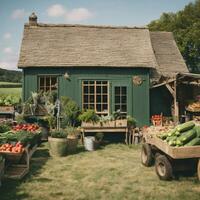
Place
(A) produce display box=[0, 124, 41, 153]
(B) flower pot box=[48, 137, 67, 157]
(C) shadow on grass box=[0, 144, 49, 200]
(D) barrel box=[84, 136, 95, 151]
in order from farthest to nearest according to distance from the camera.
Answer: (D) barrel box=[84, 136, 95, 151]
(B) flower pot box=[48, 137, 67, 157]
(A) produce display box=[0, 124, 41, 153]
(C) shadow on grass box=[0, 144, 49, 200]

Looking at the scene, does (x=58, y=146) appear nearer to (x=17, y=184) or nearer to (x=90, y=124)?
(x=90, y=124)

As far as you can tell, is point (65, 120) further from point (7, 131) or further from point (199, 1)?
point (199, 1)

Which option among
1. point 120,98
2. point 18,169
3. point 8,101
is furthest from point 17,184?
point 120,98

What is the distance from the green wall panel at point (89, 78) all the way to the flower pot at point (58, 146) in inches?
178

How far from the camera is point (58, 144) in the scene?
1208 cm

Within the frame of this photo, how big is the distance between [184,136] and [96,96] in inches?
332

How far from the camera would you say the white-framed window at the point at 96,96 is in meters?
16.5

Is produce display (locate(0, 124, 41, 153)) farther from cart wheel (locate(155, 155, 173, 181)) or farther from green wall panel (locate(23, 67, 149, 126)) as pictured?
green wall panel (locate(23, 67, 149, 126))

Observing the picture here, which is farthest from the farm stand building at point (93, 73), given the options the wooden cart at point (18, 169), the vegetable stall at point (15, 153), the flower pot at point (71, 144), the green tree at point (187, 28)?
the green tree at point (187, 28)

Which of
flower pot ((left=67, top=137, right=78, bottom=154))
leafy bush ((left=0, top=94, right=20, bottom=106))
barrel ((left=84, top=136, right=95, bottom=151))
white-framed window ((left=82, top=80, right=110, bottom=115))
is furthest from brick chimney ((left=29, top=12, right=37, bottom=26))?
flower pot ((left=67, top=137, right=78, bottom=154))

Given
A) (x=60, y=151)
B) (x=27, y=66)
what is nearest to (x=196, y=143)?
(x=60, y=151)

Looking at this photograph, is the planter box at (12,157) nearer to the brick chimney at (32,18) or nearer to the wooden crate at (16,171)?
the wooden crate at (16,171)

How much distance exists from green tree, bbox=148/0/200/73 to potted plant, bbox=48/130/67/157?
21969mm

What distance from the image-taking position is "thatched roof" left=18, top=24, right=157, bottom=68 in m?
16.4
